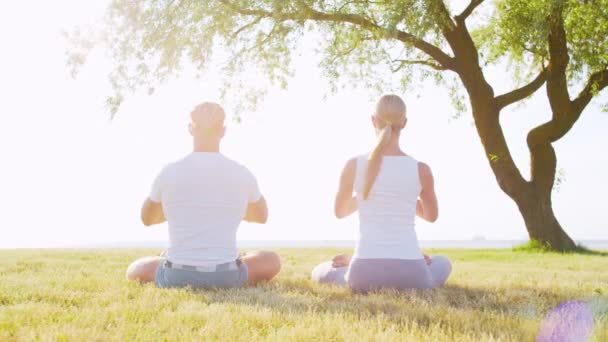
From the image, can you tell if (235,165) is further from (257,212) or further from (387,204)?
(387,204)

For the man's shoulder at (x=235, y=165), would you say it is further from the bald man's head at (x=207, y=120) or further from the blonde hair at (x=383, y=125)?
the blonde hair at (x=383, y=125)

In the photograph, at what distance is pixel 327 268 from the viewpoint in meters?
6.32

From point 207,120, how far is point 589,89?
15430 mm

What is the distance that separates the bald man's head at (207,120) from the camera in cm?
548

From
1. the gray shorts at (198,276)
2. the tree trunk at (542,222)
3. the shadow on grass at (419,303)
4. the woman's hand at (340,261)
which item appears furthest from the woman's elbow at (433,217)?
the tree trunk at (542,222)

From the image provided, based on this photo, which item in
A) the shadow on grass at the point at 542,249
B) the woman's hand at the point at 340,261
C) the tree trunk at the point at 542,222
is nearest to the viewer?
the woman's hand at the point at 340,261

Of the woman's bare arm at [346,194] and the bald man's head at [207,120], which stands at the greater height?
the bald man's head at [207,120]

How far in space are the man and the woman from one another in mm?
1012

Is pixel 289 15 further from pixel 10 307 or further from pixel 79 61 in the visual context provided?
pixel 10 307

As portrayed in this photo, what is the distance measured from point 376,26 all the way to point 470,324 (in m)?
11.6

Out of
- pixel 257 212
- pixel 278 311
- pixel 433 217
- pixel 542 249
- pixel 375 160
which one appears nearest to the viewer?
pixel 278 311

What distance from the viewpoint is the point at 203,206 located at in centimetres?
548

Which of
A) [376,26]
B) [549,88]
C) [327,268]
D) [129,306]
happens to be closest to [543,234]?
[549,88]

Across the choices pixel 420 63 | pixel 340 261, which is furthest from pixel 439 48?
pixel 340 261
